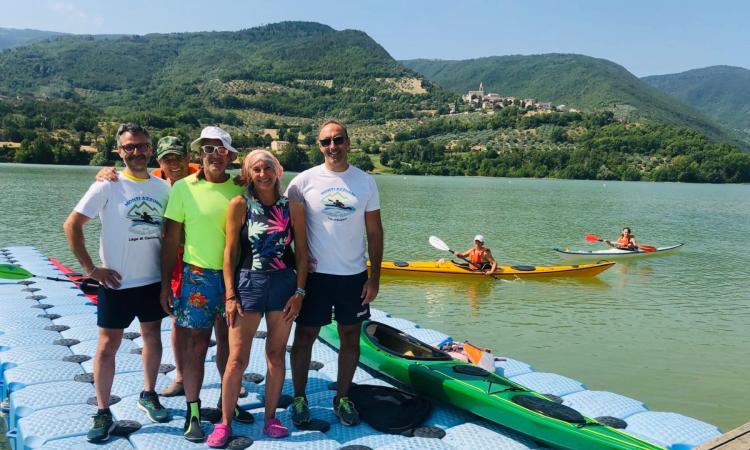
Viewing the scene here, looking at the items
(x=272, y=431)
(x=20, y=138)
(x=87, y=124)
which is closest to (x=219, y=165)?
(x=272, y=431)

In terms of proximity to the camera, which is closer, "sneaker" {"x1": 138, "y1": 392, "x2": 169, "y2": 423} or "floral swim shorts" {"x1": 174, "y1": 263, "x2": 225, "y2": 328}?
"floral swim shorts" {"x1": 174, "y1": 263, "x2": 225, "y2": 328}

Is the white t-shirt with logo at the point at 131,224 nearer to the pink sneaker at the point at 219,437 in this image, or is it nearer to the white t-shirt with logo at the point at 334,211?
the white t-shirt with logo at the point at 334,211

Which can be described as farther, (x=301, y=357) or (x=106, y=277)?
(x=301, y=357)

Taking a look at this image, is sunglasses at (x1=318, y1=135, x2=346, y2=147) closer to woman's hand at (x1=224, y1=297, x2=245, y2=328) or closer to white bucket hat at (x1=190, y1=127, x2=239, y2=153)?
white bucket hat at (x1=190, y1=127, x2=239, y2=153)

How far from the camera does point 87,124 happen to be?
288 feet

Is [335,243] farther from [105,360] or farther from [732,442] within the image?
[732,442]

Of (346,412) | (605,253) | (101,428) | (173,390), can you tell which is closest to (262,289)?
(346,412)

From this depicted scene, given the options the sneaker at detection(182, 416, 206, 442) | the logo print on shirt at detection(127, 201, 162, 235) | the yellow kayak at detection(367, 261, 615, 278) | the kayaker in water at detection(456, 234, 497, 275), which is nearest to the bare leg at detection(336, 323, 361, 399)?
the sneaker at detection(182, 416, 206, 442)

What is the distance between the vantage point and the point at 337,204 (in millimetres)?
3861

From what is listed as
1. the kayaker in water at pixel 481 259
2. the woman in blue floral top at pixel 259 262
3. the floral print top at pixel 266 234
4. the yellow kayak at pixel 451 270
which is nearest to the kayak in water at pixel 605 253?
the yellow kayak at pixel 451 270

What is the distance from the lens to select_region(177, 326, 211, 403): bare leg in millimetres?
3715

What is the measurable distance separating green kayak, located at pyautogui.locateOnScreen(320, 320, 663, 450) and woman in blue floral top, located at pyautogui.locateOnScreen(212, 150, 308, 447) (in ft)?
5.24

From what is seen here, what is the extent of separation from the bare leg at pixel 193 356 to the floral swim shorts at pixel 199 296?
0.07 meters

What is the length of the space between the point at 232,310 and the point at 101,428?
3.98 feet
